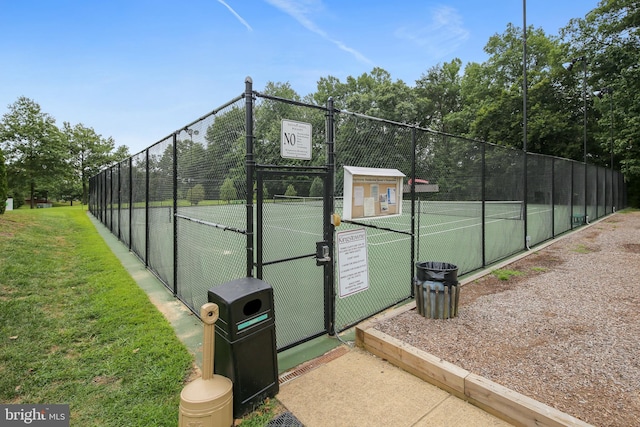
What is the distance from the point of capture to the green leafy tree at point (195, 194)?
3.78m

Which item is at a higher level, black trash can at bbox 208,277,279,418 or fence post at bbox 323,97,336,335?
fence post at bbox 323,97,336,335

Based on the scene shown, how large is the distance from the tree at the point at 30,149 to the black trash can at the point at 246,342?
1210 inches

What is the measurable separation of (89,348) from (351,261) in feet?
8.70

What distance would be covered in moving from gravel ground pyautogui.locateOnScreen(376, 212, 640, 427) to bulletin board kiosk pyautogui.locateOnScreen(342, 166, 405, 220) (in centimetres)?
115

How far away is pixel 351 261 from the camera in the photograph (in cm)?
319

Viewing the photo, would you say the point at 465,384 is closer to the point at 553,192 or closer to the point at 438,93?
the point at 553,192

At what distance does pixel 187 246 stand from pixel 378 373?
9.88 ft

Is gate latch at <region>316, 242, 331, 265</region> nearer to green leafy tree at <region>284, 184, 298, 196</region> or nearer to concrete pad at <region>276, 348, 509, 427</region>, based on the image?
green leafy tree at <region>284, 184, 298, 196</region>

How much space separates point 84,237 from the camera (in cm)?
1016

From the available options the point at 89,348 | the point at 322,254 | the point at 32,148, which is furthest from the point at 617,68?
the point at 32,148

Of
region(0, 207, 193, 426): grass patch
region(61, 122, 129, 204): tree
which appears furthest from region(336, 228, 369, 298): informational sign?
region(61, 122, 129, 204): tree

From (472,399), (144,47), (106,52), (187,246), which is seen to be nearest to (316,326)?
(472,399)

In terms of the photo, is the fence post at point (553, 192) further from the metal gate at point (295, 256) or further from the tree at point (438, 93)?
the tree at point (438, 93)

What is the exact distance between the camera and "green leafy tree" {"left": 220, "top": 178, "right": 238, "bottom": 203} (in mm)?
2973
